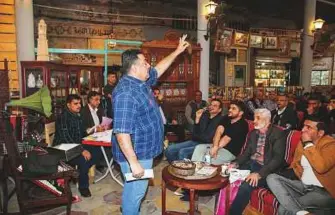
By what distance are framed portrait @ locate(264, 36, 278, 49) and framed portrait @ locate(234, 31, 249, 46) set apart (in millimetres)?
887

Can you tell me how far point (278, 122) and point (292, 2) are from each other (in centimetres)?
689

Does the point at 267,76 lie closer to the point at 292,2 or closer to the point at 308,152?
the point at 292,2

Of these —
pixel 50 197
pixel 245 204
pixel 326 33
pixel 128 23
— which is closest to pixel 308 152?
pixel 245 204

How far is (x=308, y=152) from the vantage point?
2580mm

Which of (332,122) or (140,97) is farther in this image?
(332,122)

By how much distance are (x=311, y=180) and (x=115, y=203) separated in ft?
7.28

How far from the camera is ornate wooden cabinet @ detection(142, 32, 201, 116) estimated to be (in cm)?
713

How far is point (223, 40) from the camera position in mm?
8430

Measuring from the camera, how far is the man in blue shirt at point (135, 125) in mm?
2039

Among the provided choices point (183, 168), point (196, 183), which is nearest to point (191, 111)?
point (183, 168)

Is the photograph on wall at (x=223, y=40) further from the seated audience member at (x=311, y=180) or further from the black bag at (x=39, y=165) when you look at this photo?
the black bag at (x=39, y=165)

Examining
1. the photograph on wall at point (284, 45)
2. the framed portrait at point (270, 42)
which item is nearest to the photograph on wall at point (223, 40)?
the framed portrait at point (270, 42)

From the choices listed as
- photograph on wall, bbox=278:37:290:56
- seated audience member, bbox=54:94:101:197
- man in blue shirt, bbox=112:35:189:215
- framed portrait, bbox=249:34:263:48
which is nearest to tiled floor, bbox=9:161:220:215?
seated audience member, bbox=54:94:101:197

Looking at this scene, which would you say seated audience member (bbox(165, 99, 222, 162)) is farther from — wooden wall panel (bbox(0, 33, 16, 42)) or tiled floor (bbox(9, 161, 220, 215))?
wooden wall panel (bbox(0, 33, 16, 42))
